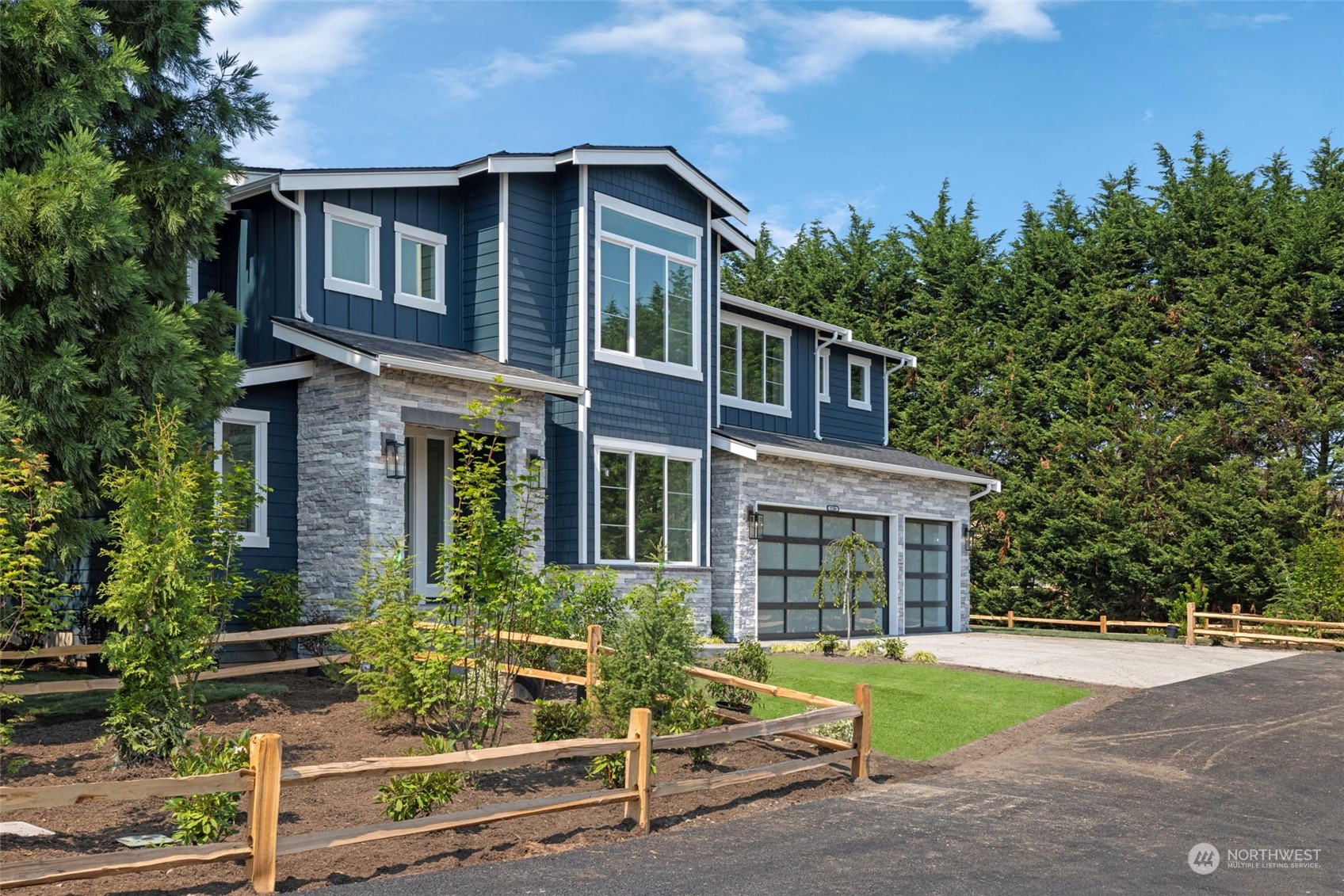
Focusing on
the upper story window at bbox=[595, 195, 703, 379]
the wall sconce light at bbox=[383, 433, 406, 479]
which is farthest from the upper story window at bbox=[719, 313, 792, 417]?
the wall sconce light at bbox=[383, 433, 406, 479]

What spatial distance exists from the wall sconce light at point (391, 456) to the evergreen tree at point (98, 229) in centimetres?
286

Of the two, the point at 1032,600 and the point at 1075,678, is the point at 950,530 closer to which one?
the point at 1032,600

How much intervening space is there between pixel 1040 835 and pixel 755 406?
14.5m

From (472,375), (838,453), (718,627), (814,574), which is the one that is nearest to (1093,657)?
(814,574)

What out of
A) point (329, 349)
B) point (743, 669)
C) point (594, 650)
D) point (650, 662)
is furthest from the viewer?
point (329, 349)

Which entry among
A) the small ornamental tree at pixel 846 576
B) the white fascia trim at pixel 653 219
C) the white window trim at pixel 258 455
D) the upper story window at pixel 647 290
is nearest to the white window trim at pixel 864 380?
the small ornamental tree at pixel 846 576

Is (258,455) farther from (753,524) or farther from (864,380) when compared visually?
(864,380)

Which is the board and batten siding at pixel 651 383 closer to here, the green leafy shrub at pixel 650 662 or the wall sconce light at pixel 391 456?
the wall sconce light at pixel 391 456

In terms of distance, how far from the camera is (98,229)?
9773mm

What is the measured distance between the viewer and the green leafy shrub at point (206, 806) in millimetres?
6449

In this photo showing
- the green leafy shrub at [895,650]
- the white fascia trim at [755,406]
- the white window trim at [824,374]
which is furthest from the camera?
the white window trim at [824,374]

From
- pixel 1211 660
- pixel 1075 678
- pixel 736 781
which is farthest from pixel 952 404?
pixel 736 781

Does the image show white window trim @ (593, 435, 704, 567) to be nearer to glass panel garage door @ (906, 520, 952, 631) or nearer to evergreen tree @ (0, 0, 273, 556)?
evergreen tree @ (0, 0, 273, 556)

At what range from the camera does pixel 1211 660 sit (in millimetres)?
18484
